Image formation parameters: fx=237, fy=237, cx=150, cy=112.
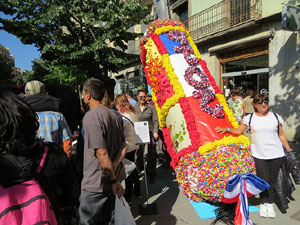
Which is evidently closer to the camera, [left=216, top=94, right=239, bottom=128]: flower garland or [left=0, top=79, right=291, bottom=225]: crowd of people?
[left=0, top=79, right=291, bottom=225]: crowd of people

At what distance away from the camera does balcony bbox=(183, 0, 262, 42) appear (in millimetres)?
8797

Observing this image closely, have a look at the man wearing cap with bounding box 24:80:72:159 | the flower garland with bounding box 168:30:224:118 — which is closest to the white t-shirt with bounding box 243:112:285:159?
the flower garland with bounding box 168:30:224:118

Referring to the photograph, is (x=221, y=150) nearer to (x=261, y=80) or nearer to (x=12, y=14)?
(x=261, y=80)

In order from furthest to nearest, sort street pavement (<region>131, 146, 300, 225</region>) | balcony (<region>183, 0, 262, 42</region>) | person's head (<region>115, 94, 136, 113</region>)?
balcony (<region>183, 0, 262, 42</region>), person's head (<region>115, 94, 136, 113</region>), street pavement (<region>131, 146, 300, 225</region>)

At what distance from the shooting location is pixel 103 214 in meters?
2.39

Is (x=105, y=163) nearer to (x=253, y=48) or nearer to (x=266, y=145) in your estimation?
(x=266, y=145)

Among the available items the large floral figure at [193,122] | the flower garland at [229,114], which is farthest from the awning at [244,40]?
the flower garland at [229,114]

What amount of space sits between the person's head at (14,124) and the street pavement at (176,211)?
253cm

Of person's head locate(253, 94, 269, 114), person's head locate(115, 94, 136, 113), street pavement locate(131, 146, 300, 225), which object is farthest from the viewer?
person's head locate(115, 94, 136, 113)

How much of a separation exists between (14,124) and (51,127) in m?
1.85

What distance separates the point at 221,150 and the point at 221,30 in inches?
317

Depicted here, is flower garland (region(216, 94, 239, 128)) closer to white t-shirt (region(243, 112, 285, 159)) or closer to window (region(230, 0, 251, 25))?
white t-shirt (region(243, 112, 285, 159))

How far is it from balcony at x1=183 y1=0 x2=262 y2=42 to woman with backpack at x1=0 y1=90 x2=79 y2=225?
8943mm

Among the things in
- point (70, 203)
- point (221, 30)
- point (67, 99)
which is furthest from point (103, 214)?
point (221, 30)
